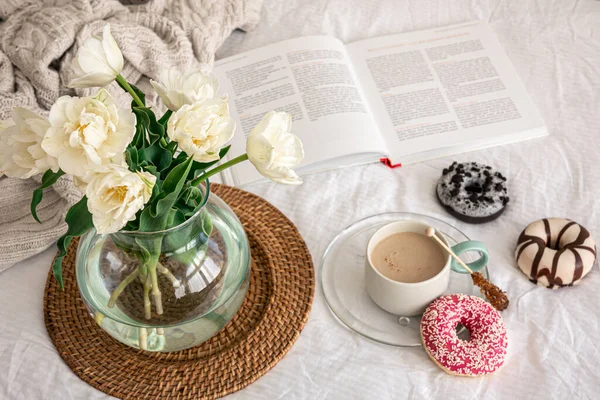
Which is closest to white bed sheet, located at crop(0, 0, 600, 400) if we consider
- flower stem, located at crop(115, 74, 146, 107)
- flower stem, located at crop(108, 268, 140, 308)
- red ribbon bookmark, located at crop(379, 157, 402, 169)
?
red ribbon bookmark, located at crop(379, 157, 402, 169)

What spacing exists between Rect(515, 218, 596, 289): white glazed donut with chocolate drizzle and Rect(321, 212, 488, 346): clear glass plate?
2.3 inches

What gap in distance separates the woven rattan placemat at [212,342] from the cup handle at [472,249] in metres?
0.18

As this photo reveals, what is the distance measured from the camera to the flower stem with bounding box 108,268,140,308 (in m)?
0.67

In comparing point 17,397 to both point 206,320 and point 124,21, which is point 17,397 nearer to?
point 206,320

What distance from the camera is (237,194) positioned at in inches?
36.5

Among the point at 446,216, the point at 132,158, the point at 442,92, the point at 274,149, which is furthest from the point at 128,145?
the point at 442,92

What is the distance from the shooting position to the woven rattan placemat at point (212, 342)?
728 mm

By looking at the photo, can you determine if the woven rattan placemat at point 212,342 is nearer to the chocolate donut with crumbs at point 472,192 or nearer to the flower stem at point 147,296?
the flower stem at point 147,296

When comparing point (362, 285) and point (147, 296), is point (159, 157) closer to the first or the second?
point (147, 296)

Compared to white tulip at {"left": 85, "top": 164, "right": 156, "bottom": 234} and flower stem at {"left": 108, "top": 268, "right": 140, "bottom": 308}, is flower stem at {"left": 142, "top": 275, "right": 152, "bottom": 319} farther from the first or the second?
white tulip at {"left": 85, "top": 164, "right": 156, "bottom": 234}

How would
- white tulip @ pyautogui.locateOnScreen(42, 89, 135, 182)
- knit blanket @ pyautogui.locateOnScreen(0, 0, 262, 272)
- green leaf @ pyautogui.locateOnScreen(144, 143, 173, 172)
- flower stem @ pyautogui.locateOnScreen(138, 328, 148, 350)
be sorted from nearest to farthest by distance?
white tulip @ pyautogui.locateOnScreen(42, 89, 135, 182) < green leaf @ pyautogui.locateOnScreen(144, 143, 173, 172) < flower stem @ pyautogui.locateOnScreen(138, 328, 148, 350) < knit blanket @ pyautogui.locateOnScreen(0, 0, 262, 272)

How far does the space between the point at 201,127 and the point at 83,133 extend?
9cm

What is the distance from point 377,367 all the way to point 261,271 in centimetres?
19

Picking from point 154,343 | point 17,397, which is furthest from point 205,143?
point 17,397
